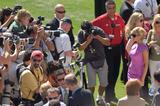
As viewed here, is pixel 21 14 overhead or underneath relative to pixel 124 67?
overhead

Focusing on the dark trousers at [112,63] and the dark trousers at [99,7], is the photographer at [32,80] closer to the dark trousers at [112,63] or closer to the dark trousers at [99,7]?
the dark trousers at [112,63]

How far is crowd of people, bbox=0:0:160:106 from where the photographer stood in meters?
11.6

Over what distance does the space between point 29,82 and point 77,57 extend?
2.70m

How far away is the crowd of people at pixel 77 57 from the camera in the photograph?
11602 millimetres

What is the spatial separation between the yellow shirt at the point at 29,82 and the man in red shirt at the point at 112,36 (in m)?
3.11

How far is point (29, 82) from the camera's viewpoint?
40.8 ft

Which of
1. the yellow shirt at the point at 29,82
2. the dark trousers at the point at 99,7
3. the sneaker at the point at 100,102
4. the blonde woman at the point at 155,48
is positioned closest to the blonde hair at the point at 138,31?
the blonde woman at the point at 155,48

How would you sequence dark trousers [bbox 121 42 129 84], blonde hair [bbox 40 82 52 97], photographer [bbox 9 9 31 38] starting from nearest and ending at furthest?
blonde hair [bbox 40 82 52 97] < photographer [bbox 9 9 31 38] < dark trousers [bbox 121 42 129 84]

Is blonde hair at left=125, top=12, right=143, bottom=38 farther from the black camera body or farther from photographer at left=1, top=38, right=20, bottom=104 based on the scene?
photographer at left=1, top=38, right=20, bottom=104

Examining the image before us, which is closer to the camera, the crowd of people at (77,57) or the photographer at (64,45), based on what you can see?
the crowd of people at (77,57)

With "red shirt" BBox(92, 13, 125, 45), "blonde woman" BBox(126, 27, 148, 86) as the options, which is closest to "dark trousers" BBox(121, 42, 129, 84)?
"red shirt" BBox(92, 13, 125, 45)

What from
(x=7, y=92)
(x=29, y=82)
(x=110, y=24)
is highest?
(x=110, y=24)

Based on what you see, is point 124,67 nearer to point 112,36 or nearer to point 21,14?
point 112,36

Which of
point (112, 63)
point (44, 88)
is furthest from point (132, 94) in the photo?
point (112, 63)
